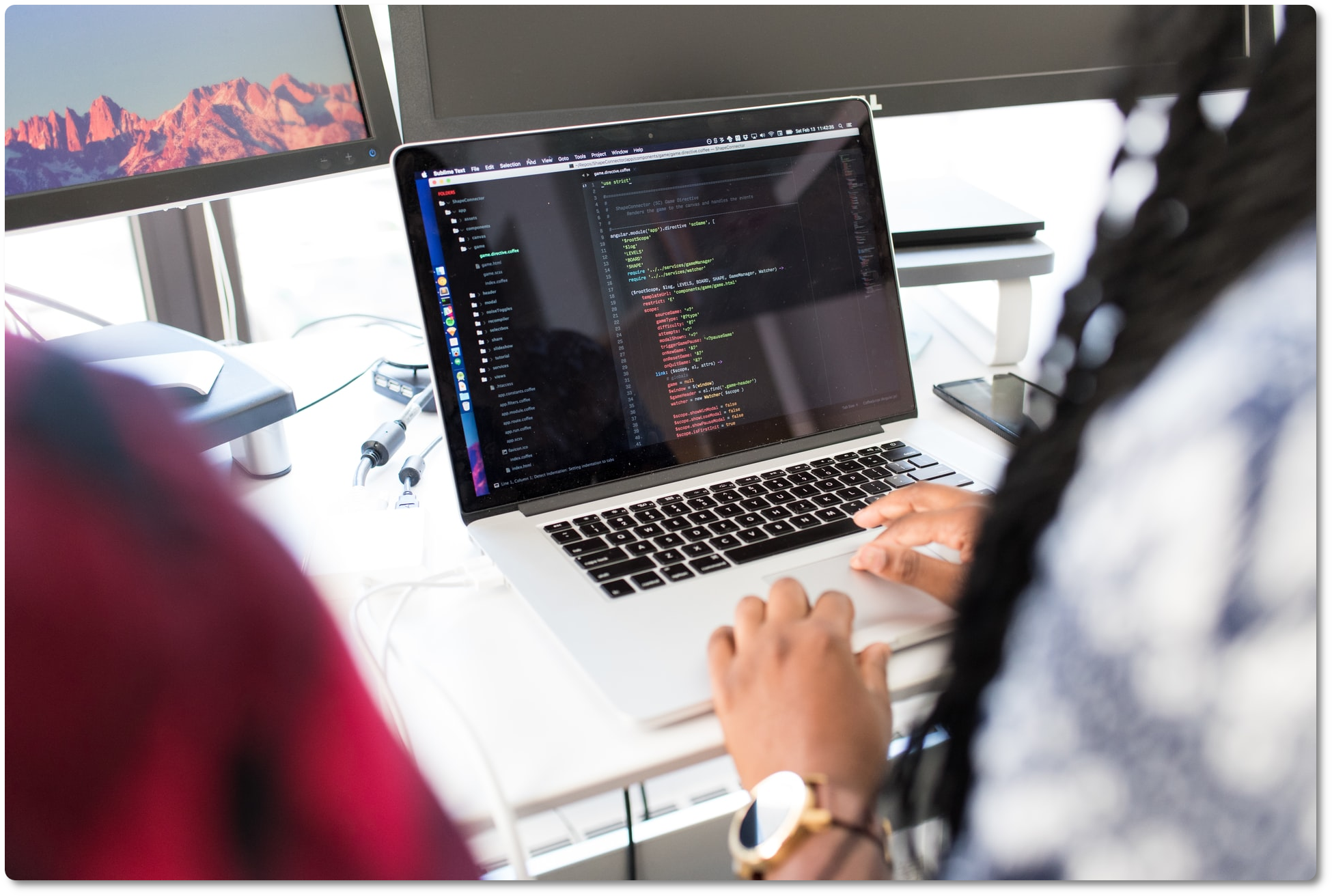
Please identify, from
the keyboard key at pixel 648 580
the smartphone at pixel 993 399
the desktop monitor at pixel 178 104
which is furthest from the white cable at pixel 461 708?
the smartphone at pixel 993 399

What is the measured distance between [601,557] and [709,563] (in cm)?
8

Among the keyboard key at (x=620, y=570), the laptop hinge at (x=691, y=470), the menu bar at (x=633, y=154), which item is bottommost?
the keyboard key at (x=620, y=570)

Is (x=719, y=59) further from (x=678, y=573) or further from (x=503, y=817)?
(x=503, y=817)

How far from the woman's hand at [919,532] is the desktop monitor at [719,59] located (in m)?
0.42

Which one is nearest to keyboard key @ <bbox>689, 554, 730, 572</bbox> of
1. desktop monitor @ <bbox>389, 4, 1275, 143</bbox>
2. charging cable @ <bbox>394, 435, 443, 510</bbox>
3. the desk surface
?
the desk surface

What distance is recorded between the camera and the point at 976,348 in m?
1.02

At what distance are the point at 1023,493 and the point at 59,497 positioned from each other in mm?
296

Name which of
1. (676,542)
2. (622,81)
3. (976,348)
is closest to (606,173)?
(622,81)

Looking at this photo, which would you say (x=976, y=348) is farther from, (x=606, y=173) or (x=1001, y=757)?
(x=1001, y=757)

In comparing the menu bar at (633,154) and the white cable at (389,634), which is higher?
the menu bar at (633,154)

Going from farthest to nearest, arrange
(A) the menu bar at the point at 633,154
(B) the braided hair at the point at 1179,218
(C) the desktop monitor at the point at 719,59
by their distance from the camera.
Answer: (C) the desktop monitor at the point at 719,59 → (A) the menu bar at the point at 633,154 → (B) the braided hair at the point at 1179,218

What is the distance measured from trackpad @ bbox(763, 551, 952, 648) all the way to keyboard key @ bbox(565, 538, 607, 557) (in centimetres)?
12

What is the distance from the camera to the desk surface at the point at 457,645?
18.7 inches

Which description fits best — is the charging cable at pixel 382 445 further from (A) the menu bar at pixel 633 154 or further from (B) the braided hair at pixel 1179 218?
(B) the braided hair at pixel 1179 218
